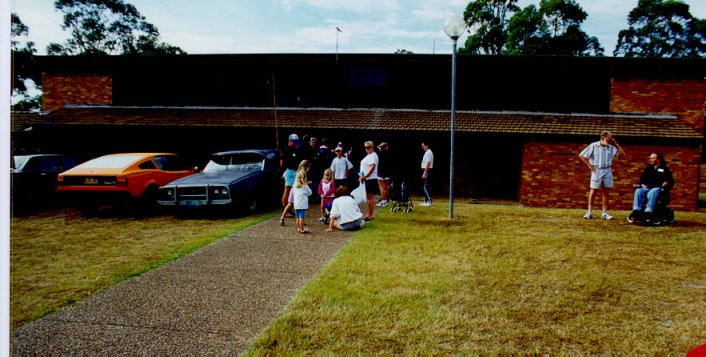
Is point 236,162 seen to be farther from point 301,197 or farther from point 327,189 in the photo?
point 301,197

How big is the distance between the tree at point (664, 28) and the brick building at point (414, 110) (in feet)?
16.0

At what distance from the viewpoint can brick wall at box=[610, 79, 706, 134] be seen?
1200 centimetres

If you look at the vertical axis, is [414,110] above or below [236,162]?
above

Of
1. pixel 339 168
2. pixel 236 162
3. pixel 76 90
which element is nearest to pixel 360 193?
pixel 339 168

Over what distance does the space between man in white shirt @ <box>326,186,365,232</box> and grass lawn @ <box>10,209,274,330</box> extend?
1.75m

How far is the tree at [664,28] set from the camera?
5.21m

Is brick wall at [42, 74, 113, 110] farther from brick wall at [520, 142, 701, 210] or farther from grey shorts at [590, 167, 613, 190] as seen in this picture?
grey shorts at [590, 167, 613, 190]

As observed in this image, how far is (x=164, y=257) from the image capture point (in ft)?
18.1

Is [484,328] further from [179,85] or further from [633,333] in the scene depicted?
[179,85]

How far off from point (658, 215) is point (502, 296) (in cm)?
556

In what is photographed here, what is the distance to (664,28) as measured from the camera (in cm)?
604

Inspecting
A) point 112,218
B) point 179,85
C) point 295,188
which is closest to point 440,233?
point 295,188

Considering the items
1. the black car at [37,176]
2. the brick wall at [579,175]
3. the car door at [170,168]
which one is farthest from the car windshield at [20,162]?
the brick wall at [579,175]

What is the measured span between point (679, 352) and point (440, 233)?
4.06 m
